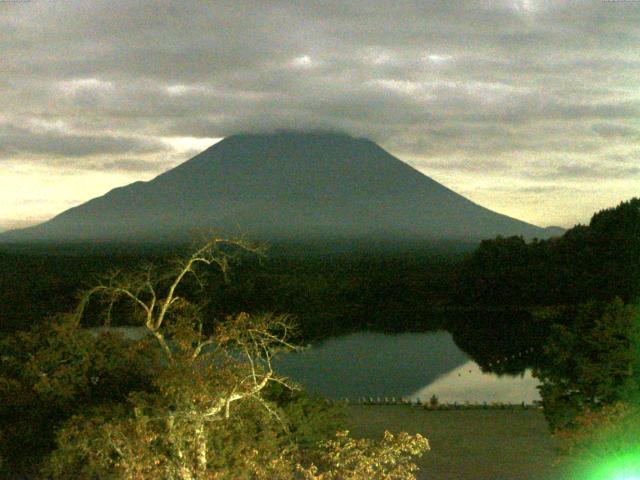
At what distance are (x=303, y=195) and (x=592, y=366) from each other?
85610 millimetres

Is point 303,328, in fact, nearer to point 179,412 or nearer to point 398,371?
point 398,371

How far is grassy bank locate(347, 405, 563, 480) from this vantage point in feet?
33.1

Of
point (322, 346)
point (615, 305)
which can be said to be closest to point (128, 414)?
point (615, 305)

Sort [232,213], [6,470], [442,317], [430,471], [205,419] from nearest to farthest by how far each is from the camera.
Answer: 1. [205,419]
2. [6,470]
3. [430,471]
4. [442,317]
5. [232,213]

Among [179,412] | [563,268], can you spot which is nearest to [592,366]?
[179,412]

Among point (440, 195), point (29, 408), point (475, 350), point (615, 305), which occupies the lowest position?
point (475, 350)

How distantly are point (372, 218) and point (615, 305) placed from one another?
88.8m

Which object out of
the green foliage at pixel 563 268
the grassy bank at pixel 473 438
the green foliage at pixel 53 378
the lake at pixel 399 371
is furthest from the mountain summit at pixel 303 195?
the green foliage at pixel 53 378

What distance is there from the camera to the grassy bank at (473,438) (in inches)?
398

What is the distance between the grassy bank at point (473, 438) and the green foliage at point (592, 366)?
79 centimetres

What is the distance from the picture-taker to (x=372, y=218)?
9906 centimetres

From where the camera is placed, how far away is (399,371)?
25.7m

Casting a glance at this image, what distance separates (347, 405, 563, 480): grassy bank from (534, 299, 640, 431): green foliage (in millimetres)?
789

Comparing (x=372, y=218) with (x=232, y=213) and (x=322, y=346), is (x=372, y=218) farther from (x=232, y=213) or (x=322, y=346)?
(x=322, y=346)
